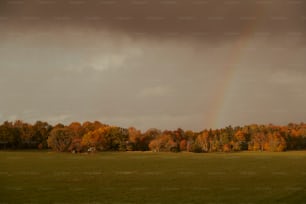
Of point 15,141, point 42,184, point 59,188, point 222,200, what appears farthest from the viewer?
point 15,141

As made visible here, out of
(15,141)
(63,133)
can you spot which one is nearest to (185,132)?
(63,133)

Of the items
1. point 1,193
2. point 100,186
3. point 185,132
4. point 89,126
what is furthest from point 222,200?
point 185,132

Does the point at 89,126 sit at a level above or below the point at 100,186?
above

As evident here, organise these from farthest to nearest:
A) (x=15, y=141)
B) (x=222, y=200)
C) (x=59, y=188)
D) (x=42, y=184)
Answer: (x=15, y=141)
(x=42, y=184)
(x=59, y=188)
(x=222, y=200)

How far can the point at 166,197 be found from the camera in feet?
68.5

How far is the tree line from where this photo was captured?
225 ft

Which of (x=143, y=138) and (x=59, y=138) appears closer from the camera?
(x=59, y=138)

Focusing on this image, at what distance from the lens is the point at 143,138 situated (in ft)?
279

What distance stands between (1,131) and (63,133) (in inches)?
411

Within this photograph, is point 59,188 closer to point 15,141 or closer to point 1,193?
point 1,193

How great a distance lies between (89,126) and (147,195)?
60.0m

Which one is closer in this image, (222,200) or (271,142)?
(222,200)

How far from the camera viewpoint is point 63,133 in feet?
227

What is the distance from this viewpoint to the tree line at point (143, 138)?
68.6 m
